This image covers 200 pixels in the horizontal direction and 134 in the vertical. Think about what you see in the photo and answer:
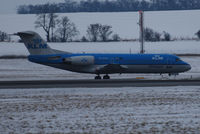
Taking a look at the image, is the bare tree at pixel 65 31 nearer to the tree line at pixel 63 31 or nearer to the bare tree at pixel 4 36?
the tree line at pixel 63 31

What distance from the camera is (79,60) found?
119 ft

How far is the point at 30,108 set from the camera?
1898 cm

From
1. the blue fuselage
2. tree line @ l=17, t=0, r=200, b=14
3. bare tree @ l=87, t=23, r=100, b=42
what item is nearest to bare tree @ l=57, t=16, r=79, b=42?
bare tree @ l=87, t=23, r=100, b=42

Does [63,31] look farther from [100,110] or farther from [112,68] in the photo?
[100,110]

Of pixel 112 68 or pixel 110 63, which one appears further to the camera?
pixel 110 63

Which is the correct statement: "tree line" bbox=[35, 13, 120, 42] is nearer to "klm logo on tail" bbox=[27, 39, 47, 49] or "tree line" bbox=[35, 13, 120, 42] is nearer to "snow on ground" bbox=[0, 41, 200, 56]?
"snow on ground" bbox=[0, 41, 200, 56]

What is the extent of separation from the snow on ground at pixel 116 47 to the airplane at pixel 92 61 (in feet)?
92.1

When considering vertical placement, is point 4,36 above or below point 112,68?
above

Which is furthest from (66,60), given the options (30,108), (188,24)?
(188,24)

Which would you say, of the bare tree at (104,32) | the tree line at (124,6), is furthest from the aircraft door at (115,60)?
the tree line at (124,6)

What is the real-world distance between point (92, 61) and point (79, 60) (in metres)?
1.22

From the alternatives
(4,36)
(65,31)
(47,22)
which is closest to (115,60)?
(65,31)

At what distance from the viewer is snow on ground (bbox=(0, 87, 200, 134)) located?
1490 centimetres

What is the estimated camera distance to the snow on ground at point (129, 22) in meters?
94.2
